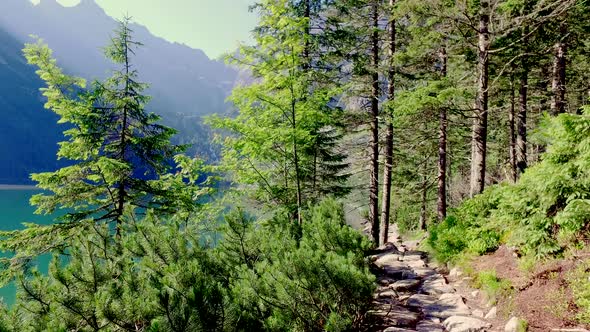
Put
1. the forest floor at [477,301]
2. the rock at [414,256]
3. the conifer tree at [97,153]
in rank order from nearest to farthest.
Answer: the forest floor at [477,301], the conifer tree at [97,153], the rock at [414,256]

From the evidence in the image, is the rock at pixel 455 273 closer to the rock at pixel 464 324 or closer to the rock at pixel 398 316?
the rock at pixel 398 316

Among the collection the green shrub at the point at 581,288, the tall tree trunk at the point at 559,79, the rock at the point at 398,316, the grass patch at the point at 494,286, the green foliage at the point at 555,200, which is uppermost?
the tall tree trunk at the point at 559,79

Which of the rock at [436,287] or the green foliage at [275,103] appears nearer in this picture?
the rock at [436,287]

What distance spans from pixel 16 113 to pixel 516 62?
231056 millimetres

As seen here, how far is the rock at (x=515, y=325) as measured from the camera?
4613 millimetres

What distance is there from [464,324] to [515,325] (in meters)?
0.66

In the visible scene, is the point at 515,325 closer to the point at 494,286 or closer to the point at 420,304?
the point at 494,286

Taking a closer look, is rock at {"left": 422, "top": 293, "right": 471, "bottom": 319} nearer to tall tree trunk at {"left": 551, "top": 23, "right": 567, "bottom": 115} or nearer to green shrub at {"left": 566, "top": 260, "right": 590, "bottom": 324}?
green shrub at {"left": 566, "top": 260, "right": 590, "bottom": 324}

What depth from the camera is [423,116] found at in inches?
555

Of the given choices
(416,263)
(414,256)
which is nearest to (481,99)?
(414,256)

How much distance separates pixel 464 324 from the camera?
514 cm

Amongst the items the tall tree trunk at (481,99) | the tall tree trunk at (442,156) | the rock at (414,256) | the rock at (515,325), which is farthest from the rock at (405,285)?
the tall tree trunk at (442,156)

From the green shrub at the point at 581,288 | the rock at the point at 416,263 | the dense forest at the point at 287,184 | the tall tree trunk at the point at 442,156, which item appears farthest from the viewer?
the tall tree trunk at the point at 442,156

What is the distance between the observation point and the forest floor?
4.74 m
